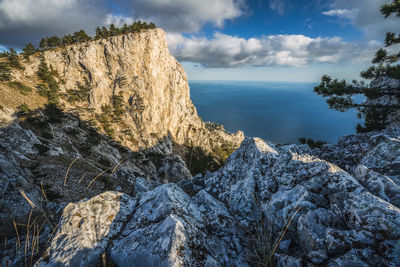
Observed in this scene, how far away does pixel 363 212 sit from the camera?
3574 millimetres

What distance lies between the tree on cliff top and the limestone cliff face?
54237mm

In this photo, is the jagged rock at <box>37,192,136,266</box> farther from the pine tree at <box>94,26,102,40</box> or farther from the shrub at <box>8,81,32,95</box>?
the pine tree at <box>94,26,102,40</box>

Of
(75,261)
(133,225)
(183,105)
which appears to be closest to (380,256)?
(133,225)

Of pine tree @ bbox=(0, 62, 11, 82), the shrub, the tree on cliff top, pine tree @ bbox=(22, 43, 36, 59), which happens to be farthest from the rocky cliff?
pine tree @ bbox=(22, 43, 36, 59)

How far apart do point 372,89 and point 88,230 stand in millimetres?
18999

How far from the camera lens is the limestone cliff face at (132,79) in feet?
199

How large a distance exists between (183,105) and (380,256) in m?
99.4

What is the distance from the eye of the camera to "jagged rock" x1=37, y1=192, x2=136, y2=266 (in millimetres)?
4137

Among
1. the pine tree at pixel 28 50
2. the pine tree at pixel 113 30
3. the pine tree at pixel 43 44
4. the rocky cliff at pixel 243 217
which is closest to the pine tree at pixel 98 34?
the pine tree at pixel 113 30

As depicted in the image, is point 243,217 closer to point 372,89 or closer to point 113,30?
point 372,89

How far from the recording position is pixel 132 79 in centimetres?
7350

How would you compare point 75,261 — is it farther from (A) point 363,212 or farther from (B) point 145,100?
(B) point 145,100

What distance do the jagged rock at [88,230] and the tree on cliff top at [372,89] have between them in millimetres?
17011

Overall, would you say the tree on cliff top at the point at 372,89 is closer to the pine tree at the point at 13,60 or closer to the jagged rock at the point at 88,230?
the jagged rock at the point at 88,230
